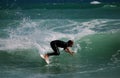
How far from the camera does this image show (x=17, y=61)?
1491 cm

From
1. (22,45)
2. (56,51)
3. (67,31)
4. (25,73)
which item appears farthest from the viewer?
(67,31)

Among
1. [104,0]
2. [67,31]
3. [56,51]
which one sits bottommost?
[104,0]

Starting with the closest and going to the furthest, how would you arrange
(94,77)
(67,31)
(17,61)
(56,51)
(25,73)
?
(94,77) → (25,73) → (56,51) → (17,61) → (67,31)

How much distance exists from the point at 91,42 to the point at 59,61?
379 centimetres

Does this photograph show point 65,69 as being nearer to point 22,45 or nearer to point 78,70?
point 78,70

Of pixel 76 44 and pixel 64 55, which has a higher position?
pixel 64 55

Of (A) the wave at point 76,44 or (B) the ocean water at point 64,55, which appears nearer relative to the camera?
(B) the ocean water at point 64,55

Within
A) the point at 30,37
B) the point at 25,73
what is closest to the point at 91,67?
the point at 25,73

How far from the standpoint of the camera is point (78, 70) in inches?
520

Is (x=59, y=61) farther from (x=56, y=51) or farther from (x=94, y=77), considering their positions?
(x=94, y=77)

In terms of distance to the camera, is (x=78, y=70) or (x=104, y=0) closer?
(x=78, y=70)

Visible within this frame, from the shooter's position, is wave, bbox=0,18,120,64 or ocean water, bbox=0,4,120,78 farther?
wave, bbox=0,18,120,64

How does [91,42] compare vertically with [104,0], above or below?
above

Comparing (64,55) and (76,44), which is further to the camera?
(76,44)
